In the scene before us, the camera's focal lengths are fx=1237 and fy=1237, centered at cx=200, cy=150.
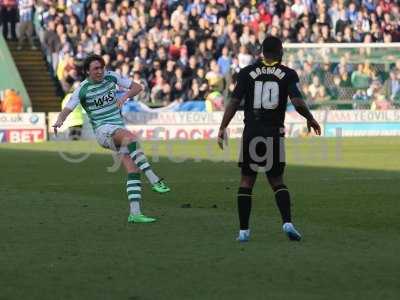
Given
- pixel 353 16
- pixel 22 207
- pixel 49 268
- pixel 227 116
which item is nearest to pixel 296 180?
pixel 22 207

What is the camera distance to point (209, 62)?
40125 mm

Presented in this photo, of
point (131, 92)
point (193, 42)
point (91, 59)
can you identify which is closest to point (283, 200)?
point (91, 59)

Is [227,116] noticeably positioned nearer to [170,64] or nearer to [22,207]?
[22,207]

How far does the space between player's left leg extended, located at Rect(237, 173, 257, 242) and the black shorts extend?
0.30 ft

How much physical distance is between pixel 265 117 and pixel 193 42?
28.4 m

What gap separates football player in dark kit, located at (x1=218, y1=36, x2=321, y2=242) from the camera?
39.0 feet

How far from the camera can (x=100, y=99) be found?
14547 mm

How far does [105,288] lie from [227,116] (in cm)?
336

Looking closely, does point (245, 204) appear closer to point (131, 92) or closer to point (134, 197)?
point (134, 197)

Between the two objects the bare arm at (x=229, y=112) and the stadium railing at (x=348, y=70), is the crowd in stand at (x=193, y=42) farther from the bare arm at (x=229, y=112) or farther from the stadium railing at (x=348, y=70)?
the bare arm at (x=229, y=112)

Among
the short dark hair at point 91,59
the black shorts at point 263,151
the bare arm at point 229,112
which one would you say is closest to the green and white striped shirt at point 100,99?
the short dark hair at point 91,59

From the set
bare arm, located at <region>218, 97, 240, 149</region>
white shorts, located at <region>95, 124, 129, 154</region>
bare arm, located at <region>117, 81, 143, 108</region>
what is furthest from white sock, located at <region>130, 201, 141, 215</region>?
bare arm, located at <region>218, 97, 240, 149</region>

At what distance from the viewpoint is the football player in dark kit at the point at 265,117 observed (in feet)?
39.0

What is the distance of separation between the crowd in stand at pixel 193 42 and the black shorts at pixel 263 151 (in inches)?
1025
